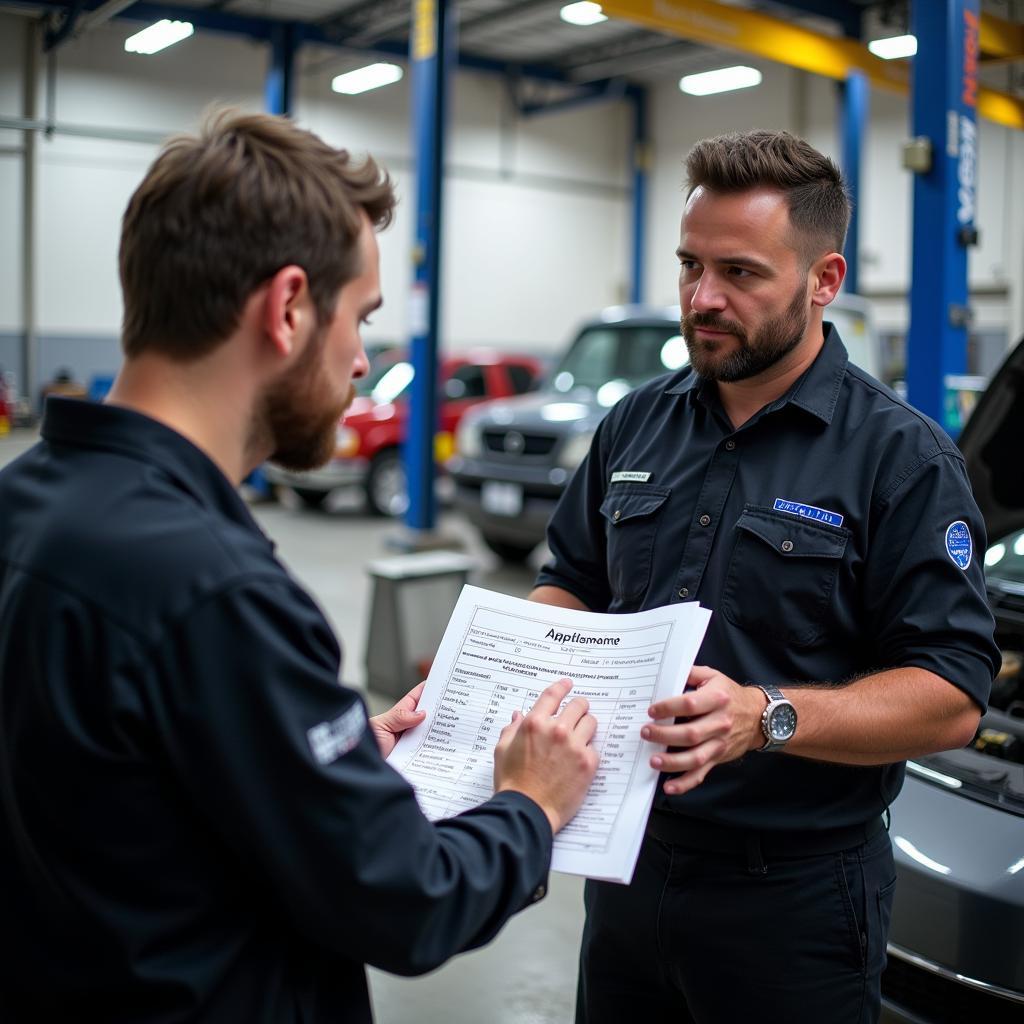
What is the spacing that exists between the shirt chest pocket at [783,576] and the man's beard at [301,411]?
2.38ft

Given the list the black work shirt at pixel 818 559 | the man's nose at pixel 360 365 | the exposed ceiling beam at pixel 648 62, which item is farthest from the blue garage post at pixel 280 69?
the exposed ceiling beam at pixel 648 62

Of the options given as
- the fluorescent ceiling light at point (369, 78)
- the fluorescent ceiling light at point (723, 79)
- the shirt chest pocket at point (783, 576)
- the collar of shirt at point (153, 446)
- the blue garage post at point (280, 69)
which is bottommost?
the shirt chest pocket at point (783, 576)

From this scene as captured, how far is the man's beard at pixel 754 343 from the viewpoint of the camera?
5.48 ft

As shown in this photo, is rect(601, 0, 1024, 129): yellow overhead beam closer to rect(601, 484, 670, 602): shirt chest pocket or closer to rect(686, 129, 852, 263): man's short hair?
rect(686, 129, 852, 263): man's short hair

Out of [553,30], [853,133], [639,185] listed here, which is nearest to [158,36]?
[553,30]

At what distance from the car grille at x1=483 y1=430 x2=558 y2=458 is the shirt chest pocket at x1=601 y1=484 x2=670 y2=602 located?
18.9 feet

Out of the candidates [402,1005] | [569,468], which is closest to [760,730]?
[402,1005]

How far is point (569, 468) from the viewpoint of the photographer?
7414 millimetres

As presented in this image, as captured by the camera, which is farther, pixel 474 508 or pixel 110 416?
pixel 474 508

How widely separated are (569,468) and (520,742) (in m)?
6.22

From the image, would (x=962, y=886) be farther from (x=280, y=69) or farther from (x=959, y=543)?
(x=280, y=69)

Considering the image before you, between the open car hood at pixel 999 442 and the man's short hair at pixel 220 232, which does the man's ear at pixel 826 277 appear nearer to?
the man's short hair at pixel 220 232

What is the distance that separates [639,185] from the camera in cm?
1836

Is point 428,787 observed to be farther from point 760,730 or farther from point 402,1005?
point 402,1005
